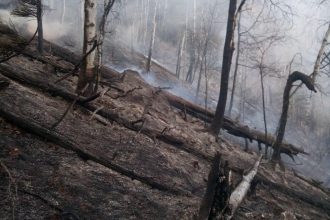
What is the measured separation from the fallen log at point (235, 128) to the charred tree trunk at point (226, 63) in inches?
57.9

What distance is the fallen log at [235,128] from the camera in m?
11.9

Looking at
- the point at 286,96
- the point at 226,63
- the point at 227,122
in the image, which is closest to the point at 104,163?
the point at 226,63

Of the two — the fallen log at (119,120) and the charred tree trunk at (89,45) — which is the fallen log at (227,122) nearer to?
the fallen log at (119,120)

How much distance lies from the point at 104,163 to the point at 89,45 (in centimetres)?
344

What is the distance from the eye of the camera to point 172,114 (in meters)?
11.3

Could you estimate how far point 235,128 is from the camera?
11.9 m

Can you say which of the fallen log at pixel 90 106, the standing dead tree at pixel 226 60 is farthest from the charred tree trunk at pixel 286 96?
the fallen log at pixel 90 106

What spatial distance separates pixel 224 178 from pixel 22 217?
2.35 metres

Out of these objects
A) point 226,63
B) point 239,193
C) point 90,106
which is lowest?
point 239,193

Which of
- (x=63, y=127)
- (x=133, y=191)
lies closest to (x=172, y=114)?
(x=63, y=127)

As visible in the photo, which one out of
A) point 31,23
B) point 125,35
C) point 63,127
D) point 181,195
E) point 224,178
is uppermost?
point 224,178

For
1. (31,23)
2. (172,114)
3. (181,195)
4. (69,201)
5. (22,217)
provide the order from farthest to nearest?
(31,23), (172,114), (181,195), (69,201), (22,217)

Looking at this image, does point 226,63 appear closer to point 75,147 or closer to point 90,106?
point 90,106

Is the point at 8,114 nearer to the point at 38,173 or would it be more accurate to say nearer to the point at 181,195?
the point at 38,173
